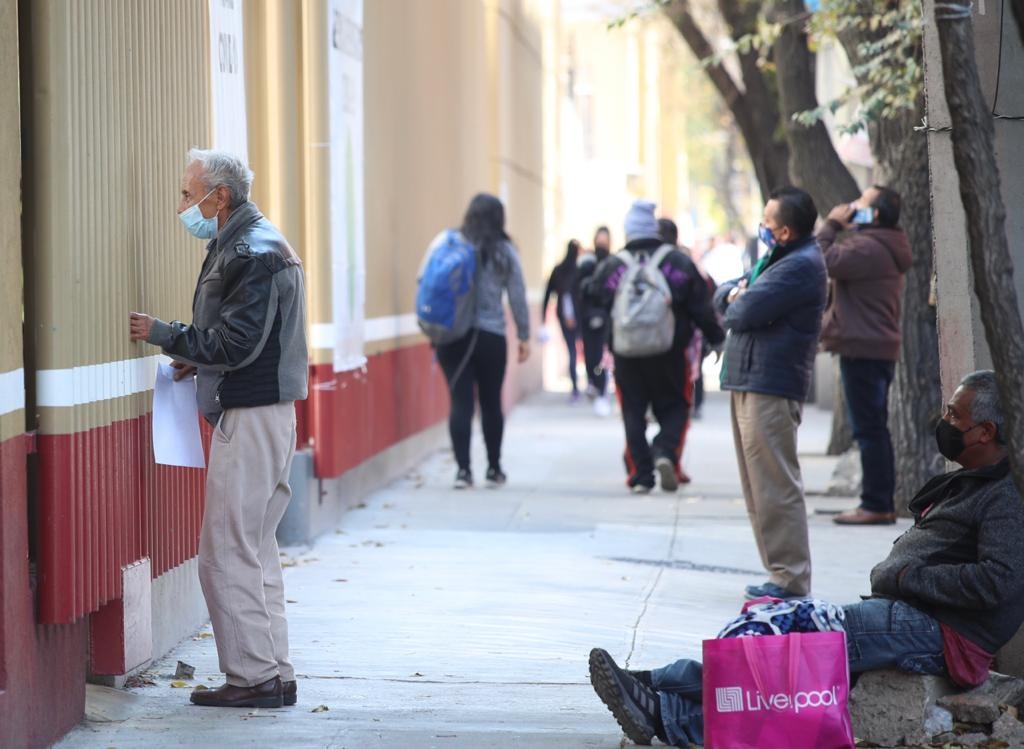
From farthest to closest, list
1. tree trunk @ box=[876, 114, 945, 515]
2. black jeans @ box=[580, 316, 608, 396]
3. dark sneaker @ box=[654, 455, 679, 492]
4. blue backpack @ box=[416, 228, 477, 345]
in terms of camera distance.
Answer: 1. black jeans @ box=[580, 316, 608, 396]
2. dark sneaker @ box=[654, 455, 679, 492]
3. blue backpack @ box=[416, 228, 477, 345]
4. tree trunk @ box=[876, 114, 945, 515]

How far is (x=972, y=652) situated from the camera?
547cm

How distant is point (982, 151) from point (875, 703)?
6.97 ft

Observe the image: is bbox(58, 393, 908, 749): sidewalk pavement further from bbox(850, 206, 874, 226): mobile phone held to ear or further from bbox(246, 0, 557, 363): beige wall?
bbox(850, 206, 874, 226): mobile phone held to ear

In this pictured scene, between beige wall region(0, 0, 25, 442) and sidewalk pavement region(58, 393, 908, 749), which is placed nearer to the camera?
beige wall region(0, 0, 25, 442)

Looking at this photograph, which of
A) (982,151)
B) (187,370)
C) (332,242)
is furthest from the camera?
(332,242)

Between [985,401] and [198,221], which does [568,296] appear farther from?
[985,401]

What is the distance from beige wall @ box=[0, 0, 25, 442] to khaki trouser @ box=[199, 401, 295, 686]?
882mm

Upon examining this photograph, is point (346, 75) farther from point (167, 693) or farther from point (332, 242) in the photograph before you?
point (167, 693)

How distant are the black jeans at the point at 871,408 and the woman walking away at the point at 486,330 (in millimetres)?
2535

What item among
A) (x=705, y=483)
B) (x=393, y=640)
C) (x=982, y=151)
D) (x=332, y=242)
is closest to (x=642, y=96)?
(x=705, y=483)

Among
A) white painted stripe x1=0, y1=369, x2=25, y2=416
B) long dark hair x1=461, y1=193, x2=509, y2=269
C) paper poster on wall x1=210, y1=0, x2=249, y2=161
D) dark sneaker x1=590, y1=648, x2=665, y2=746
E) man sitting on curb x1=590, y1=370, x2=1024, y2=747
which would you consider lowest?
dark sneaker x1=590, y1=648, x2=665, y2=746

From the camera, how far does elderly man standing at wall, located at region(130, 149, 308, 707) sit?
5.81 m

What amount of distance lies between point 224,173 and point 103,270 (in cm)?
51

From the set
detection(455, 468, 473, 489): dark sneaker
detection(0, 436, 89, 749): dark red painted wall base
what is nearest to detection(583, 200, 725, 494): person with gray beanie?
detection(455, 468, 473, 489): dark sneaker
